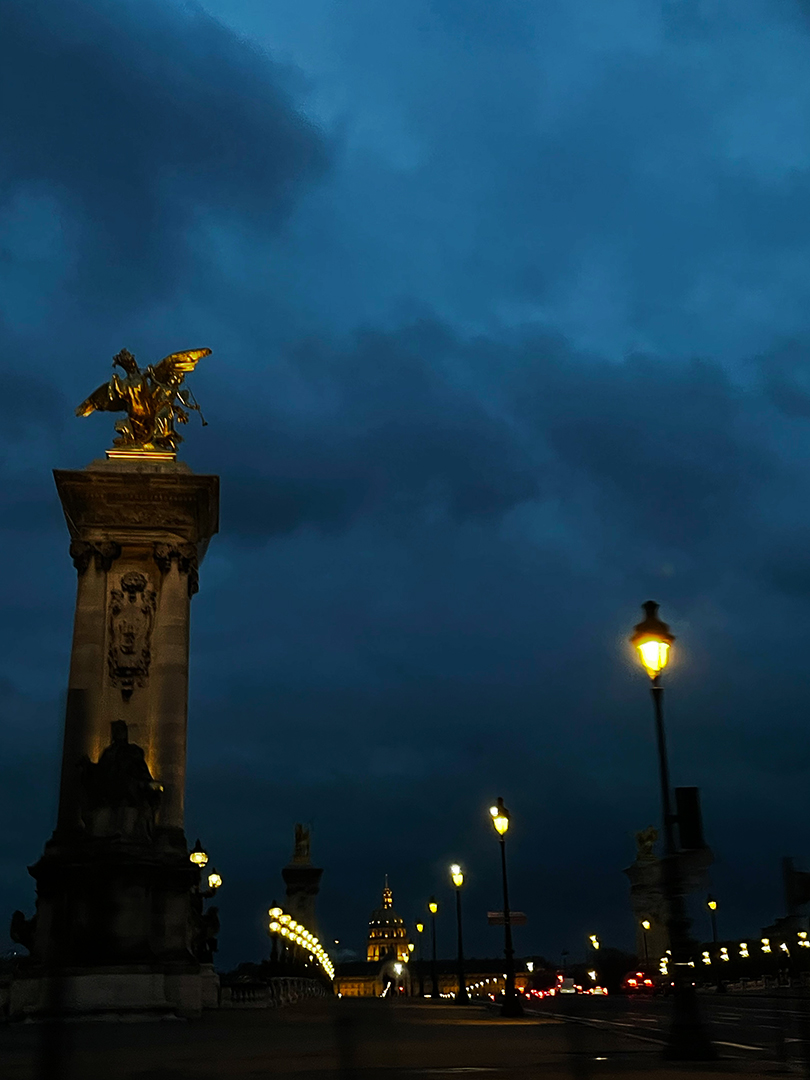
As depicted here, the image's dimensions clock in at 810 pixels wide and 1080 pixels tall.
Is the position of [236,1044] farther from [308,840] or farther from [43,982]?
[308,840]

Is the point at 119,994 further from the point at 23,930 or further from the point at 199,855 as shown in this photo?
the point at 199,855

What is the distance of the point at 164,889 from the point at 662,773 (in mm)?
17270

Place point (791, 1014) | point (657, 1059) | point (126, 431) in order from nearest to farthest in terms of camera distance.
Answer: point (657, 1059)
point (791, 1014)
point (126, 431)

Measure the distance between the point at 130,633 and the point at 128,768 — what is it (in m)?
4.96

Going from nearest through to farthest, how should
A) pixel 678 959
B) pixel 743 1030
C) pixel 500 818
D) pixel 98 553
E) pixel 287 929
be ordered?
pixel 678 959, pixel 743 1030, pixel 98 553, pixel 500 818, pixel 287 929

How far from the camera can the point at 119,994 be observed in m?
27.9

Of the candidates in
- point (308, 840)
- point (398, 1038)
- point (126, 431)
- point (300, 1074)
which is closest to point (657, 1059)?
point (300, 1074)

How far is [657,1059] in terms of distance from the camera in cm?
1627

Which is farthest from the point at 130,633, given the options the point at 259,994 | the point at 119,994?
the point at 259,994

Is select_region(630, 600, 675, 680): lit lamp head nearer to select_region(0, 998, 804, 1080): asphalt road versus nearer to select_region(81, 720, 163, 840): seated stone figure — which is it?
select_region(0, 998, 804, 1080): asphalt road

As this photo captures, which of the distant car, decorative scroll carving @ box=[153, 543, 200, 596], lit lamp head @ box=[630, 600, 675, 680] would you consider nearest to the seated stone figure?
decorative scroll carving @ box=[153, 543, 200, 596]

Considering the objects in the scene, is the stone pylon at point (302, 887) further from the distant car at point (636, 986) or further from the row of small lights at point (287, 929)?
the distant car at point (636, 986)

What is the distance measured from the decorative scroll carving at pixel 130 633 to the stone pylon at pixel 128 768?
0.13 ft

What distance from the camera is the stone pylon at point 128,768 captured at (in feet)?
93.0
